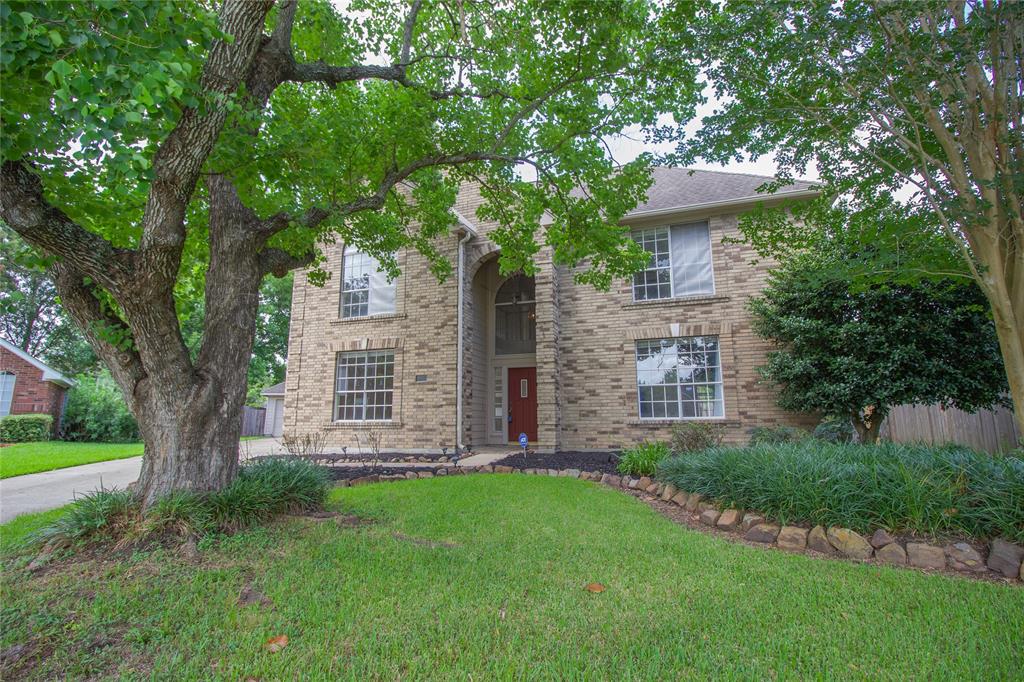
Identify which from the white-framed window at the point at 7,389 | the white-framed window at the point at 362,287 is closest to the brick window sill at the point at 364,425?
the white-framed window at the point at 362,287

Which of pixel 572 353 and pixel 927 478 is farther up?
pixel 572 353

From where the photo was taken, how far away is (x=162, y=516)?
12.5 ft

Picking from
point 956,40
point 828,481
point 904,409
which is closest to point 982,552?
point 828,481

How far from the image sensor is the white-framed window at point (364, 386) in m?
12.0

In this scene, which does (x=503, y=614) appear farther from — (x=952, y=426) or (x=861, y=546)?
(x=952, y=426)

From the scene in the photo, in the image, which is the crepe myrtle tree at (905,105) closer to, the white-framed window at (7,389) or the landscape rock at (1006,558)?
the landscape rock at (1006,558)

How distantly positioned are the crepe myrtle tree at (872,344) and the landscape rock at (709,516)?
398 cm

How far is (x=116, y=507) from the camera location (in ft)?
12.9

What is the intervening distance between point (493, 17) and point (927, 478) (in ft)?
24.4

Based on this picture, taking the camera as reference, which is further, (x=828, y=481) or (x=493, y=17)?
(x=493, y=17)

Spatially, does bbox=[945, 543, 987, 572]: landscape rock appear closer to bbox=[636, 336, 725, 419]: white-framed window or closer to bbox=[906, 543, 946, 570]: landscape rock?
bbox=[906, 543, 946, 570]: landscape rock

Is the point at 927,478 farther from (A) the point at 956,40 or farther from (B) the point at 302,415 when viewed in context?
(B) the point at 302,415

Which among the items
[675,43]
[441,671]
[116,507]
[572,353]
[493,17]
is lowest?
[441,671]

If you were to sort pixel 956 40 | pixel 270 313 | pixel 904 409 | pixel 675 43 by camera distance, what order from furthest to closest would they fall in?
pixel 270 313
pixel 904 409
pixel 675 43
pixel 956 40
